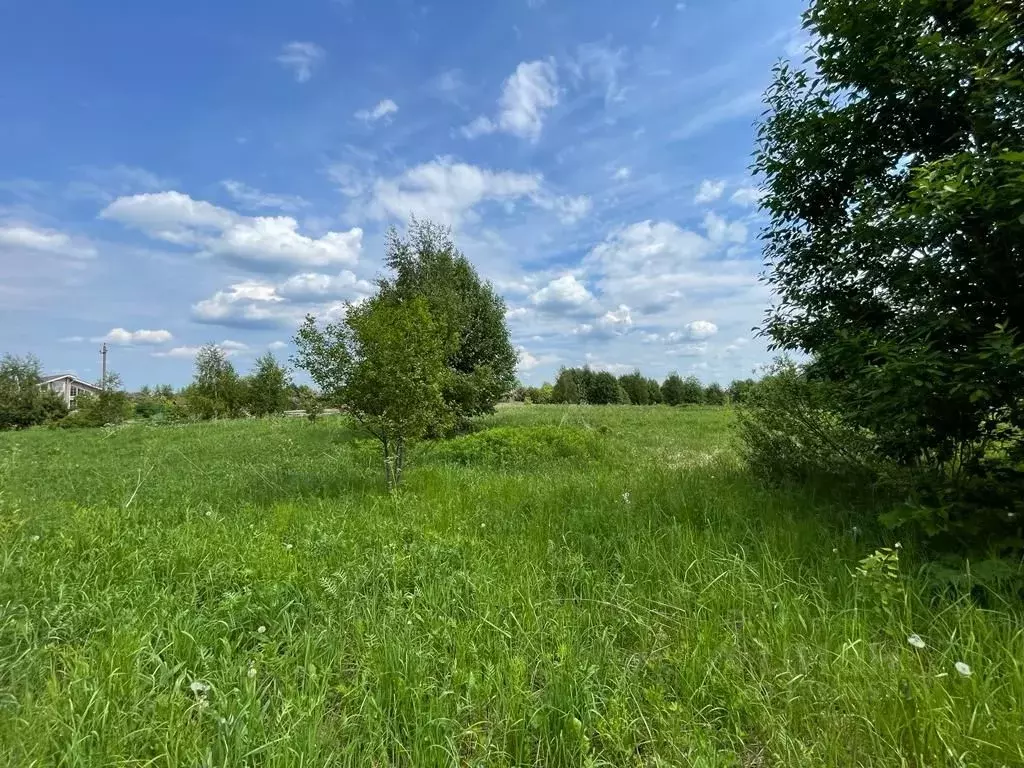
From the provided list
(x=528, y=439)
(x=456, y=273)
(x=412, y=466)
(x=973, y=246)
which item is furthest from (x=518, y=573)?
(x=456, y=273)

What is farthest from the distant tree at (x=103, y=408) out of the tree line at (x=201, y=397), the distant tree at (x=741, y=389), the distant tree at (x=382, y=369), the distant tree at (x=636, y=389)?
the distant tree at (x=636, y=389)

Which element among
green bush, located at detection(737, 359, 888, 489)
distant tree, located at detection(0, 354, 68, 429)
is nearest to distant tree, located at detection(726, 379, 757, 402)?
green bush, located at detection(737, 359, 888, 489)

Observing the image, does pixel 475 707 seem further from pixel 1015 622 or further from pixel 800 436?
pixel 800 436

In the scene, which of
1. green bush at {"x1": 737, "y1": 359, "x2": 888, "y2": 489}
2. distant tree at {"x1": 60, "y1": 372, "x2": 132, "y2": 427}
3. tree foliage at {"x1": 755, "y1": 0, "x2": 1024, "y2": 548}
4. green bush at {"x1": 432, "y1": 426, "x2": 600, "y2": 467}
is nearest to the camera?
tree foliage at {"x1": 755, "y1": 0, "x2": 1024, "y2": 548}

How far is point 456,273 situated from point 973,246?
15417 mm

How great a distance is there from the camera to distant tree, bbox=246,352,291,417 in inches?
1312

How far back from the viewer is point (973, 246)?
11.7ft

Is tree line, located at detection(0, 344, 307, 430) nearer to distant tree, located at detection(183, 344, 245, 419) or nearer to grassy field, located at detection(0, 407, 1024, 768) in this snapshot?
distant tree, located at detection(183, 344, 245, 419)

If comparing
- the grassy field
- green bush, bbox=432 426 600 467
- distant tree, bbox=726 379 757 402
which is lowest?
the grassy field

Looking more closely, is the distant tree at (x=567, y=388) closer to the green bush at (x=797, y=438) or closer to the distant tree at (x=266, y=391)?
the distant tree at (x=266, y=391)

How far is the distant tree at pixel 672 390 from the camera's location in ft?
196

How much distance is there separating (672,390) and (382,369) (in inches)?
2280

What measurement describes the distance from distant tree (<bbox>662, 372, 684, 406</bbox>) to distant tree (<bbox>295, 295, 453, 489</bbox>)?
55733 mm

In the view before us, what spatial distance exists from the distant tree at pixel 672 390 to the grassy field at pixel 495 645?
56916mm
